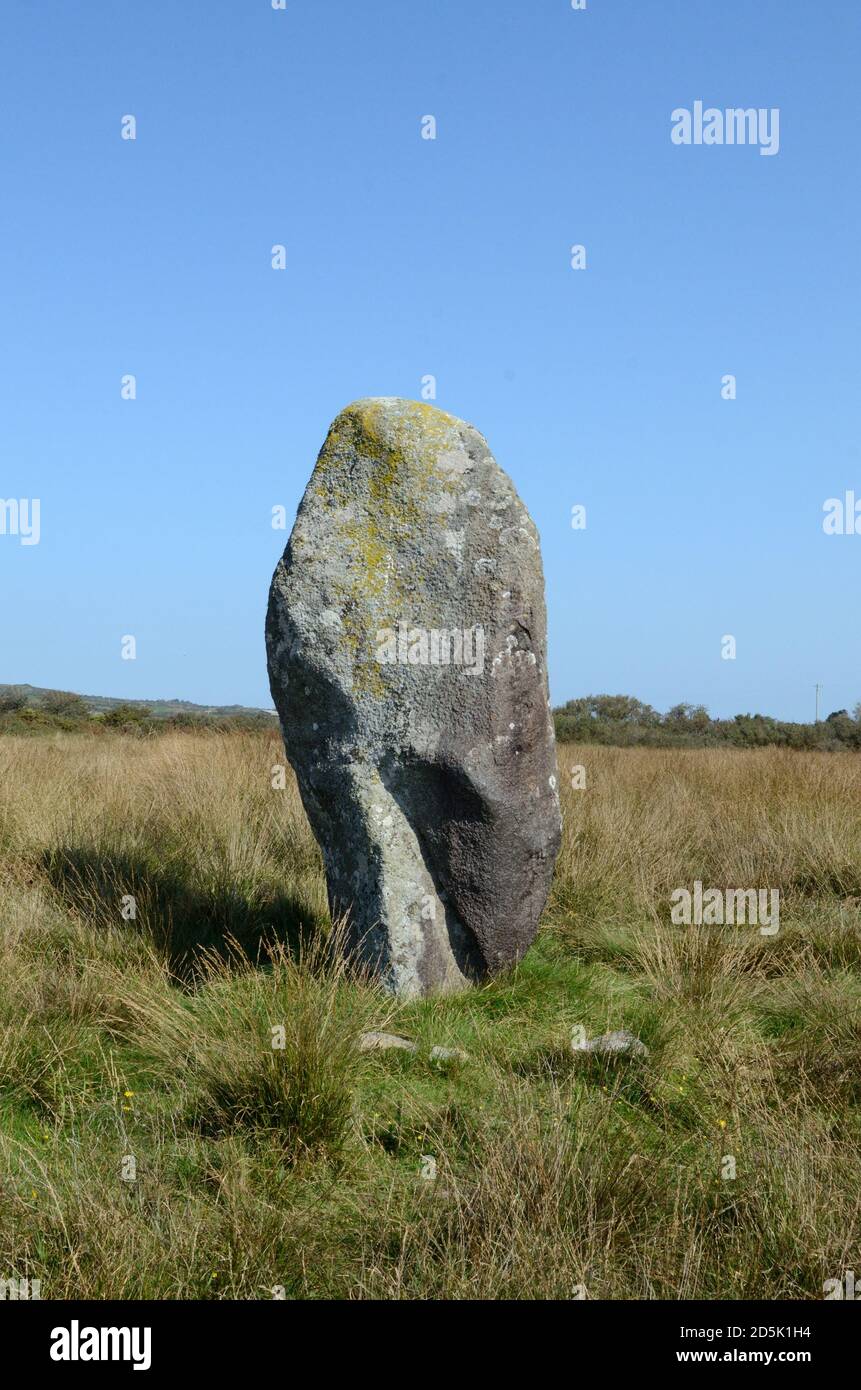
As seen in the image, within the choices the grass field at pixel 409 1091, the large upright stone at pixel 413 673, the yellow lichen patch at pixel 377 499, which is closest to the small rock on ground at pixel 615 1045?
the grass field at pixel 409 1091

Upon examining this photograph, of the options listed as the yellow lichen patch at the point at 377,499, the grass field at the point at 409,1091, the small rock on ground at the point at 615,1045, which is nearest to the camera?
the grass field at the point at 409,1091

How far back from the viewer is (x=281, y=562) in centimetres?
469

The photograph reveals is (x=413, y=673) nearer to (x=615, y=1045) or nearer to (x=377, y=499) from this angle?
(x=377, y=499)

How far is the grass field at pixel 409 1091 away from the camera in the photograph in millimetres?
2750

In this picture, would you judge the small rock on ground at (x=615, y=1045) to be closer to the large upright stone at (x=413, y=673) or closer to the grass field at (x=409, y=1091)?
the grass field at (x=409, y=1091)

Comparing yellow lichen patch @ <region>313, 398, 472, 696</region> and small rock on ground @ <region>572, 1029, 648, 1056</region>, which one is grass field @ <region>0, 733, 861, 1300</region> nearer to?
small rock on ground @ <region>572, 1029, 648, 1056</region>

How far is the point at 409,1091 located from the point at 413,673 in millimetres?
1591

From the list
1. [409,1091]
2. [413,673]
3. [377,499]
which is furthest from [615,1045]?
[377,499]

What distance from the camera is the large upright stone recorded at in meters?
4.55

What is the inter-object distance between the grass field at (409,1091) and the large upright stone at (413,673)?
1.52 feet

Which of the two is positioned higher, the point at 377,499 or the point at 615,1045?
the point at 377,499

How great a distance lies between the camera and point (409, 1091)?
383 cm

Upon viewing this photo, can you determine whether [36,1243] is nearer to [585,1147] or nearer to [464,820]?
[585,1147]

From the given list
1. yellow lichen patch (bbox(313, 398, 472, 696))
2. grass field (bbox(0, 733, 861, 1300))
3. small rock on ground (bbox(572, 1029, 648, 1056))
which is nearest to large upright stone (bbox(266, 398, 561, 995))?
yellow lichen patch (bbox(313, 398, 472, 696))
